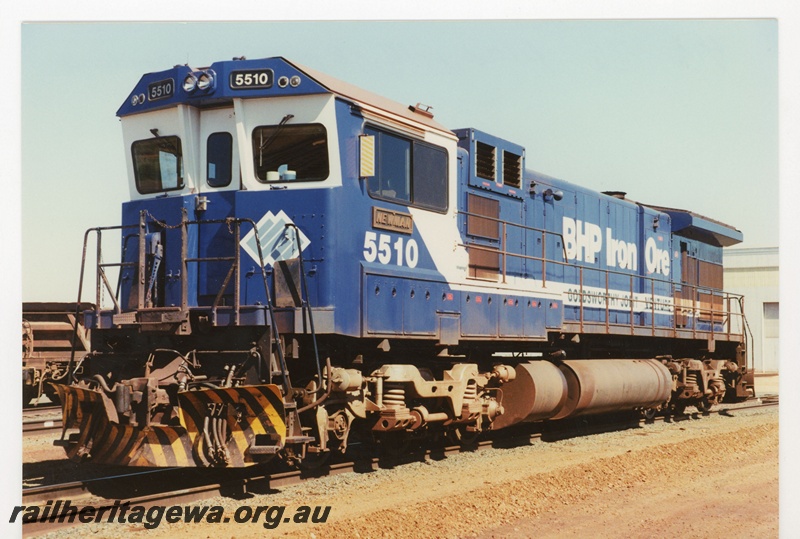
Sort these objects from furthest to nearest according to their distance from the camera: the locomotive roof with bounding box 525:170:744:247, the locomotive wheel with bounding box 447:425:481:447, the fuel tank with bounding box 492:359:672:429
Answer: the locomotive roof with bounding box 525:170:744:247, the fuel tank with bounding box 492:359:672:429, the locomotive wheel with bounding box 447:425:481:447

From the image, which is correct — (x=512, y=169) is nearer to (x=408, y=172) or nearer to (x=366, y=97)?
(x=408, y=172)

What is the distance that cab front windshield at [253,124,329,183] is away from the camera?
324 inches

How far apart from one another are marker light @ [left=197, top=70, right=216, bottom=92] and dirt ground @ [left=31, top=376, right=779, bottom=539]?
12.6 ft

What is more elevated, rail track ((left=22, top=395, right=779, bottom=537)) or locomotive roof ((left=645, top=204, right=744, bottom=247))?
locomotive roof ((left=645, top=204, right=744, bottom=247))

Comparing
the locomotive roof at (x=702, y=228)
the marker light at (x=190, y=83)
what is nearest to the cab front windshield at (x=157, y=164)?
the marker light at (x=190, y=83)

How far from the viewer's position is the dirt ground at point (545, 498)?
7043 millimetres

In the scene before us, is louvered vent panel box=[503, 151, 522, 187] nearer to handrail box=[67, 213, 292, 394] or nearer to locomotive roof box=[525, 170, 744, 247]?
locomotive roof box=[525, 170, 744, 247]

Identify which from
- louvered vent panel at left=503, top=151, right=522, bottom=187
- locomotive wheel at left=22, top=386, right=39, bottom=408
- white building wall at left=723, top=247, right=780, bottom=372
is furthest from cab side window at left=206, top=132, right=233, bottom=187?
white building wall at left=723, top=247, right=780, bottom=372

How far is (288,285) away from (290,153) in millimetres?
1315

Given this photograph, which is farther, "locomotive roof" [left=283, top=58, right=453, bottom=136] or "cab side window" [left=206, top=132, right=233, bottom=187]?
"cab side window" [left=206, top=132, right=233, bottom=187]

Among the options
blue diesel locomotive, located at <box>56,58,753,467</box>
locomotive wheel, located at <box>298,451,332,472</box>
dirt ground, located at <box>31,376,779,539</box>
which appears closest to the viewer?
dirt ground, located at <box>31,376,779,539</box>

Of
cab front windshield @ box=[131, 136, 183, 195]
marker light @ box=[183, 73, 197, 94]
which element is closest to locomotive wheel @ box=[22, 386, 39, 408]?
cab front windshield @ box=[131, 136, 183, 195]

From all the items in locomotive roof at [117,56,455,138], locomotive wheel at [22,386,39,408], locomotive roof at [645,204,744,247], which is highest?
locomotive roof at [117,56,455,138]

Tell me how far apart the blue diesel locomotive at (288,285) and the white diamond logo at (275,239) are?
16 mm
